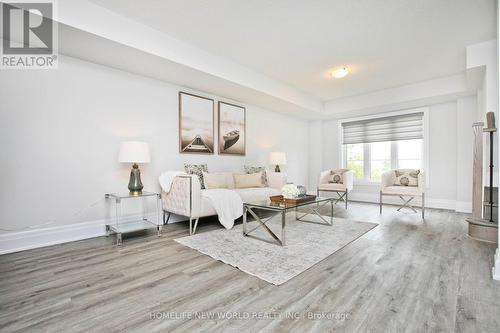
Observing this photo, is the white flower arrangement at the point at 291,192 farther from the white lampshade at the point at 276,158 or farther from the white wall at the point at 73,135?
the white lampshade at the point at 276,158

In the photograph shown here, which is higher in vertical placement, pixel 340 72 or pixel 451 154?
pixel 340 72

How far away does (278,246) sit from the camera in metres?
2.63

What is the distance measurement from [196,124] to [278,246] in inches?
103

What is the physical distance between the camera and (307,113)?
19.9ft

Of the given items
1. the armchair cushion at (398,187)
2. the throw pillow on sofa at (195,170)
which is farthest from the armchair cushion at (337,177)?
the throw pillow on sofa at (195,170)

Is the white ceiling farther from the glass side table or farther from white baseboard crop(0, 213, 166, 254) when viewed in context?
white baseboard crop(0, 213, 166, 254)

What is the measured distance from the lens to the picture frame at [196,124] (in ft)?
13.3

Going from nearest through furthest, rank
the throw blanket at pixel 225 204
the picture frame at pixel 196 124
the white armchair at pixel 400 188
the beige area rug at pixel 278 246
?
the beige area rug at pixel 278 246
the throw blanket at pixel 225 204
the picture frame at pixel 196 124
the white armchair at pixel 400 188

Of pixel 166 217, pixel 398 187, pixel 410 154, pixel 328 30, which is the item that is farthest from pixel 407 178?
pixel 166 217

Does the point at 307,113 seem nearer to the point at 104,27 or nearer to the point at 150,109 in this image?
the point at 150,109

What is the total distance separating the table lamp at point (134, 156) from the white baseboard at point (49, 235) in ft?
2.02

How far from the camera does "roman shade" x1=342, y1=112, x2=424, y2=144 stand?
544cm

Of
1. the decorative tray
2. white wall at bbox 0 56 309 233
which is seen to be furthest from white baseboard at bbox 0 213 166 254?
the decorative tray

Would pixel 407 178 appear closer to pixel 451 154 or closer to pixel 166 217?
pixel 451 154
